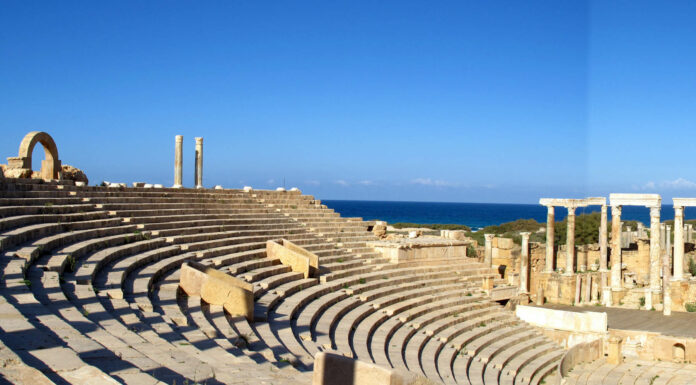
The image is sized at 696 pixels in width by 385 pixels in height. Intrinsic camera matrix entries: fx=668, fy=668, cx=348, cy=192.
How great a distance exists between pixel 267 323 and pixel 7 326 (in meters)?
5.41

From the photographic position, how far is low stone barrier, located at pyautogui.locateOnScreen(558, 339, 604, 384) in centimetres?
1638

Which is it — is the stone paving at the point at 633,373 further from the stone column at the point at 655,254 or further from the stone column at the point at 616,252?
the stone column at the point at 616,252

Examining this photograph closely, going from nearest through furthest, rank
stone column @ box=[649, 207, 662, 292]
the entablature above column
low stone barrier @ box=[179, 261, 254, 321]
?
low stone barrier @ box=[179, 261, 254, 321], stone column @ box=[649, 207, 662, 292], the entablature above column

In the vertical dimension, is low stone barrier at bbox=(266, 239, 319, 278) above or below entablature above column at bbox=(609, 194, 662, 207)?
below

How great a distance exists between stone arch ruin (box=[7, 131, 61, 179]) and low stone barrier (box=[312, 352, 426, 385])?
12.2 metres

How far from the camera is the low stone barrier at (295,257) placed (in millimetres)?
16141

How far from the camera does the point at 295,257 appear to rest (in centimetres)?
1628

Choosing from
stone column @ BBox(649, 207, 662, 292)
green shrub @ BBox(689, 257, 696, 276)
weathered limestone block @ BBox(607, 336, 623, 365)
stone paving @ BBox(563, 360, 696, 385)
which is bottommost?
stone paving @ BBox(563, 360, 696, 385)

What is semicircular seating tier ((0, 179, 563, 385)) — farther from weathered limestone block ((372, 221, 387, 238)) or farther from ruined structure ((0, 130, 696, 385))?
weathered limestone block ((372, 221, 387, 238))

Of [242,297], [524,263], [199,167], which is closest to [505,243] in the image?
[524,263]

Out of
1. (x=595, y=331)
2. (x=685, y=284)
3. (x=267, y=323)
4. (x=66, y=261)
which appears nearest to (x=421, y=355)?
(x=267, y=323)

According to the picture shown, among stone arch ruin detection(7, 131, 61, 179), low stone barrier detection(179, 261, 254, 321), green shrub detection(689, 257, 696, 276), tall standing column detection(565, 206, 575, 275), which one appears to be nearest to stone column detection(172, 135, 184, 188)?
stone arch ruin detection(7, 131, 61, 179)

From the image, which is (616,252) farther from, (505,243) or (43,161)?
(43,161)

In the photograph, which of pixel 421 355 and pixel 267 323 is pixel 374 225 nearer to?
pixel 421 355
